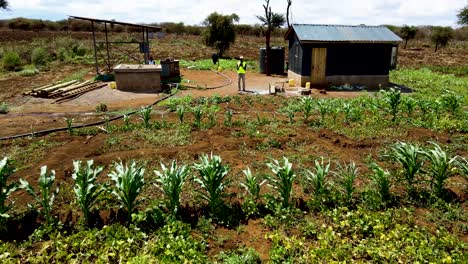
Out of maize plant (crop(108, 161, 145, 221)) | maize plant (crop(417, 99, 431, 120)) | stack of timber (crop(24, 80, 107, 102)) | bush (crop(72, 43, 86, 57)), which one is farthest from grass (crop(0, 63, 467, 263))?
bush (crop(72, 43, 86, 57))

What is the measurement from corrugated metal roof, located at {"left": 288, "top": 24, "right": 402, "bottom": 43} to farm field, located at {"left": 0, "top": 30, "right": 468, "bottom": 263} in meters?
7.25

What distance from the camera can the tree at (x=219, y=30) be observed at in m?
27.4

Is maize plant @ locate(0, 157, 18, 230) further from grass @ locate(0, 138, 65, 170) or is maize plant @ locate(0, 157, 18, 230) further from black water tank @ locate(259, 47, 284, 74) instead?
black water tank @ locate(259, 47, 284, 74)

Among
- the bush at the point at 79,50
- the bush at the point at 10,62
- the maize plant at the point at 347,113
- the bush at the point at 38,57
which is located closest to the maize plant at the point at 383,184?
the maize plant at the point at 347,113

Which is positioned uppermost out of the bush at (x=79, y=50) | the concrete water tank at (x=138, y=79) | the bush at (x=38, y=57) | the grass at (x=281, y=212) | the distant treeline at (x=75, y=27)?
the distant treeline at (x=75, y=27)

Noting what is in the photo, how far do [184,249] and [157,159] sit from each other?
315 cm

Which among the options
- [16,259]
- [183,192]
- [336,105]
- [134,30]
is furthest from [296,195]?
[134,30]

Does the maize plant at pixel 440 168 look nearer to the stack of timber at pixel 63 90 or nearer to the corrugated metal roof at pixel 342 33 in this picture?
the corrugated metal roof at pixel 342 33

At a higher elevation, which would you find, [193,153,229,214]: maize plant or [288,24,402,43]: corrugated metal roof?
[288,24,402,43]: corrugated metal roof

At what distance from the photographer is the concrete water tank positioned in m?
15.5

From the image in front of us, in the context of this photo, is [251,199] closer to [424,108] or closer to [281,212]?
[281,212]

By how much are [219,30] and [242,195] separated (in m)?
23.5

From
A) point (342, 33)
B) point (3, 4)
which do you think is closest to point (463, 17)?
point (342, 33)

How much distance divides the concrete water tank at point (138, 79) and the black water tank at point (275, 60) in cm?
787
